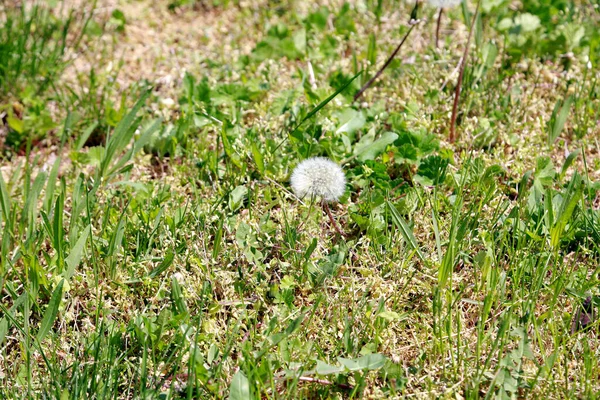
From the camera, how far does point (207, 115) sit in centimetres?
322

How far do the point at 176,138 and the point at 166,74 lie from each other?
2.85 ft

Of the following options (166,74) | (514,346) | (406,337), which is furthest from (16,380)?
(166,74)

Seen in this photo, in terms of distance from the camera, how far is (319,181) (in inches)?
103

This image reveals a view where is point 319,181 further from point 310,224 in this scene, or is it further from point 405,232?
point 405,232

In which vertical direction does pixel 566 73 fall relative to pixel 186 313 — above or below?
above

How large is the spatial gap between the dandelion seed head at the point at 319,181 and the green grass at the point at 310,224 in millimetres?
140

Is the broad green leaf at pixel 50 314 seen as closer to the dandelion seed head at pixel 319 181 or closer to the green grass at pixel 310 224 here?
the green grass at pixel 310 224

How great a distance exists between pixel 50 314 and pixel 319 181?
1042mm

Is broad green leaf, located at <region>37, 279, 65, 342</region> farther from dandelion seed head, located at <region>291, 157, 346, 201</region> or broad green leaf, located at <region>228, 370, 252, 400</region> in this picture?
dandelion seed head, located at <region>291, 157, 346, 201</region>

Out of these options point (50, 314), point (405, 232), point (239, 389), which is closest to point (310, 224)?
point (405, 232)

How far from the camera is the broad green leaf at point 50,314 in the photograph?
2357mm

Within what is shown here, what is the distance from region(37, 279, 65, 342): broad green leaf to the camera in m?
2.36

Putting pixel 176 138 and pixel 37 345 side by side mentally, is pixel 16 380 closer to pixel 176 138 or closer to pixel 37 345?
pixel 37 345

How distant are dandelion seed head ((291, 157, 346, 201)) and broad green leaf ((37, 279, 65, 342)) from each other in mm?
910
